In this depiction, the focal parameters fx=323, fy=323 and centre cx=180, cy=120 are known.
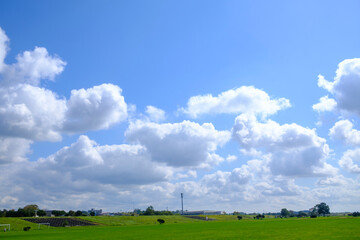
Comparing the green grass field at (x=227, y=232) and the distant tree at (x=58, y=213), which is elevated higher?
the green grass field at (x=227, y=232)

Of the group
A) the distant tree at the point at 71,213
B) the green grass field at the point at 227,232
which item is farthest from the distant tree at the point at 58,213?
the green grass field at the point at 227,232

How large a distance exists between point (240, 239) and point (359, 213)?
605 ft

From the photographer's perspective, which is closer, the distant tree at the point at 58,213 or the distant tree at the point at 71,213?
the distant tree at the point at 71,213

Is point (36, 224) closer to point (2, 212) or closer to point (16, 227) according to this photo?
point (16, 227)

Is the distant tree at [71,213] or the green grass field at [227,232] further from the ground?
the green grass field at [227,232]

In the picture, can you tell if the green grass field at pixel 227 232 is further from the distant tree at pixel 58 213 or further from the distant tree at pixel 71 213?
the distant tree at pixel 58 213

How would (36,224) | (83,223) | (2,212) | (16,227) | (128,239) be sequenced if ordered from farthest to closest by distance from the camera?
(2,212)
(83,223)
(36,224)
(16,227)
(128,239)

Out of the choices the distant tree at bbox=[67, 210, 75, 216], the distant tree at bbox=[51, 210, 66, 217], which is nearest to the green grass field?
the distant tree at bbox=[67, 210, 75, 216]

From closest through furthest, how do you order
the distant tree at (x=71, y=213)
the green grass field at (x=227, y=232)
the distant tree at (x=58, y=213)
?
the green grass field at (x=227, y=232)
the distant tree at (x=71, y=213)
the distant tree at (x=58, y=213)

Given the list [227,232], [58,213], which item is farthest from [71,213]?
[227,232]

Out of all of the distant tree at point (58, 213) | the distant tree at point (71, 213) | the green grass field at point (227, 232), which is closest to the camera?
the green grass field at point (227, 232)

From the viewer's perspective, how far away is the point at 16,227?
110750 mm

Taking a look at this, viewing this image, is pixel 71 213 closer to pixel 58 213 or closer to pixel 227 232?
pixel 58 213

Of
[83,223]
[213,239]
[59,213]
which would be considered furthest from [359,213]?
[213,239]
